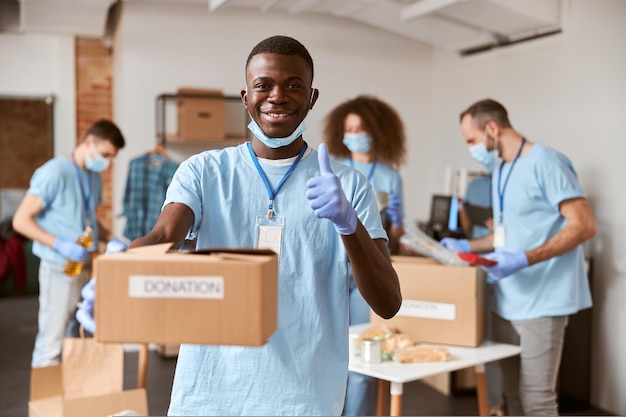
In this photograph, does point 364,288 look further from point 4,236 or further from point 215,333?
point 4,236

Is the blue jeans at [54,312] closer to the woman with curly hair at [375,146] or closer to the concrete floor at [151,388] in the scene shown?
the concrete floor at [151,388]

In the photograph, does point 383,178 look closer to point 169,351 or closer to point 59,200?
point 59,200

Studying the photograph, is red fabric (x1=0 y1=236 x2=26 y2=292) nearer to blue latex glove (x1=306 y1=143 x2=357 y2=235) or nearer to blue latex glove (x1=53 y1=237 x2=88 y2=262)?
blue latex glove (x1=53 y1=237 x2=88 y2=262)

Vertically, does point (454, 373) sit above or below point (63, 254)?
below

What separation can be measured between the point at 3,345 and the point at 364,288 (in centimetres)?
478

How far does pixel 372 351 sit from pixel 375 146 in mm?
1490

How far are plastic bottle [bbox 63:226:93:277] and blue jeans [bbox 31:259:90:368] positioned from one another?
0.14ft

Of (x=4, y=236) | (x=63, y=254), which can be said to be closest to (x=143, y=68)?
(x=63, y=254)

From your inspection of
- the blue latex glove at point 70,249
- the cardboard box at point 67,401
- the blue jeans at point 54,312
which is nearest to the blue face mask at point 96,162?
the blue latex glove at point 70,249

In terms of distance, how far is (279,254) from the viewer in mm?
1443

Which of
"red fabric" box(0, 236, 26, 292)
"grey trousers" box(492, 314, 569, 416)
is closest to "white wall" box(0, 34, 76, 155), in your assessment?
"red fabric" box(0, 236, 26, 292)

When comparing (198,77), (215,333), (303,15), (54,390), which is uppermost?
(303,15)

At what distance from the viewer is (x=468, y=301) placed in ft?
9.31

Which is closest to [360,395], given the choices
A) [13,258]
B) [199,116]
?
[199,116]
